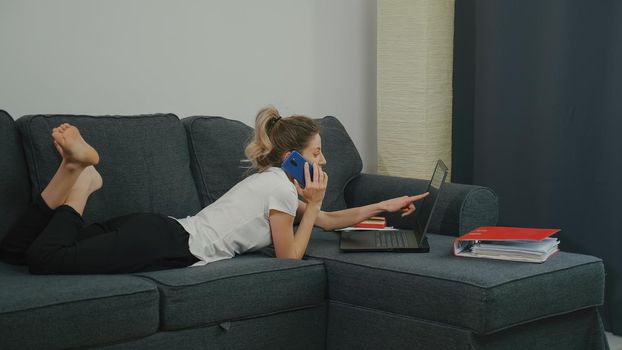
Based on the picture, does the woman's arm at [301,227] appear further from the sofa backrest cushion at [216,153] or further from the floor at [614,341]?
the floor at [614,341]

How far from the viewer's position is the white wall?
126 inches

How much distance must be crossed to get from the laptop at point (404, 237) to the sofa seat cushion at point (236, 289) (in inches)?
8.3

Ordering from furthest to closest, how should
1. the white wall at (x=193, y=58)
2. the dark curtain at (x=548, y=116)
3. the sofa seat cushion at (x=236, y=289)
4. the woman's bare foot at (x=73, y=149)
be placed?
1. the dark curtain at (x=548, y=116)
2. the white wall at (x=193, y=58)
3. the woman's bare foot at (x=73, y=149)
4. the sofa seat cushion at (x=236, y=289)

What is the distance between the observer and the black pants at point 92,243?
2.46m

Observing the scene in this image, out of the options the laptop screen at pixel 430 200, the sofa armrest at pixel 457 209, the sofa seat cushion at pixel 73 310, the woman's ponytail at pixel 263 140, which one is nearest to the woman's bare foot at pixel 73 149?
the sofa seat cushion at pixel 73 310

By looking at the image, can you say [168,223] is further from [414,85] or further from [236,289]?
[414,85]

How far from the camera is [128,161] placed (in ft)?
9.80

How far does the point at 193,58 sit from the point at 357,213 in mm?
1104

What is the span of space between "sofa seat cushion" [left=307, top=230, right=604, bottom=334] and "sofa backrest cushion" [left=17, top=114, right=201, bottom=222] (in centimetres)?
61

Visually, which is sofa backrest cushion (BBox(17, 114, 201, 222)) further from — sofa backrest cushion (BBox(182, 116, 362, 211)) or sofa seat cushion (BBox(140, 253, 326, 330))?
sofa seat cushion (BBox(140, 253, 326, 330))

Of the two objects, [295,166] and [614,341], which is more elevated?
[295,166]

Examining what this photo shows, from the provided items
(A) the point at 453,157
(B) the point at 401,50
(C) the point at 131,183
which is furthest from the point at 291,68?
→ (C) the point at 131,183

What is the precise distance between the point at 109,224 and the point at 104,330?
58cm

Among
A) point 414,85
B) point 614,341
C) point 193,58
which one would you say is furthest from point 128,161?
point 614,341
